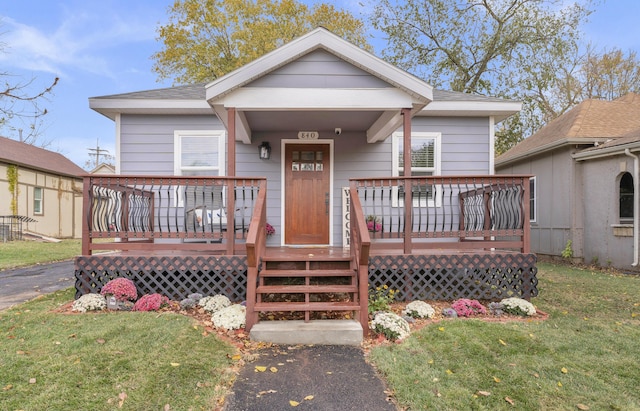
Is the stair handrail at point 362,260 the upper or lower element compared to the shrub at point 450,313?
upper

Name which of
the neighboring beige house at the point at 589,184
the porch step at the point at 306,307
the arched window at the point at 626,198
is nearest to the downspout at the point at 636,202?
the neighboring beige house at the point at 589,184

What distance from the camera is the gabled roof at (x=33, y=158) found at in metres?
16.4

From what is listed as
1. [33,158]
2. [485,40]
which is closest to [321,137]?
[485,40]

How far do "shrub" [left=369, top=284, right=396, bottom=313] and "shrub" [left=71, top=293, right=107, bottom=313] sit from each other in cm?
327

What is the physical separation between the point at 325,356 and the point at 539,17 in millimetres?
17005

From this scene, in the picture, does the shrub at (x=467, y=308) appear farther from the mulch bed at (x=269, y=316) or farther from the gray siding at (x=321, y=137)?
the gray siding at (x=321, y=137)

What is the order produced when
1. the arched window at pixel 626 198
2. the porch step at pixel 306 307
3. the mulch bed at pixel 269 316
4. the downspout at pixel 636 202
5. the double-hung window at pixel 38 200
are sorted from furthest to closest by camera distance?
1. the double-hung window at pixel 38 200
2. the arched window at pixel 626 198
3. the downspout at pixel 636 202
4. the porch step at pixel 306 307
5. the mulch bed at pixel 269 316

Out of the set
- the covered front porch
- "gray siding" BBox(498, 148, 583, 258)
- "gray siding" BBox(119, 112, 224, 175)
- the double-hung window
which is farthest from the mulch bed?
the double-hung window

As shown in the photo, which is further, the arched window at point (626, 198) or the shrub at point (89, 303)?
the arched window at point (626, 198)

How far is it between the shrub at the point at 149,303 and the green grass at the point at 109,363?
315mm

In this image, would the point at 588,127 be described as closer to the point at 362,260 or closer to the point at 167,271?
the point at 362,260

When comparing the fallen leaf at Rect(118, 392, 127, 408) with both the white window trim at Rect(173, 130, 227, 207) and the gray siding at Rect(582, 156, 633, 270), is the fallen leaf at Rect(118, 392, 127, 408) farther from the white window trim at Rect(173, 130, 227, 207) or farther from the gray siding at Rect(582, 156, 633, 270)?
the gray siding at Rect(582, 156, 633, 270)

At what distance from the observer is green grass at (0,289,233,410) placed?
2436 millimetres

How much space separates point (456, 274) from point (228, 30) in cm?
1645
